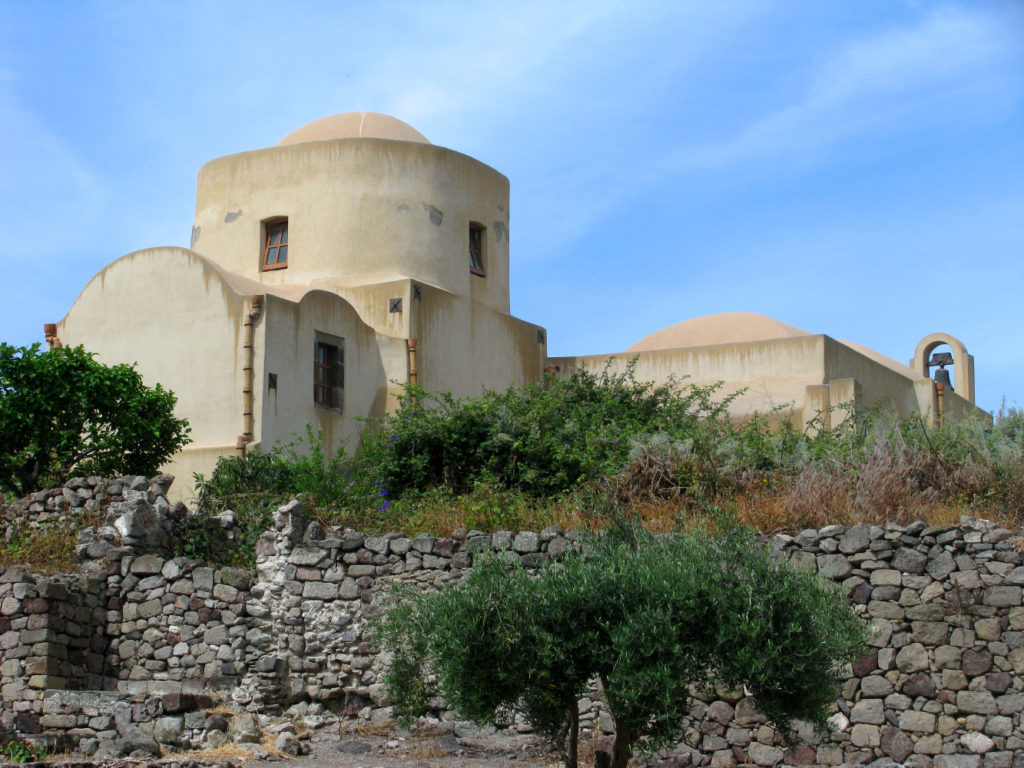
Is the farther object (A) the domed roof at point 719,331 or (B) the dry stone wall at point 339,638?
(A) the domed roof at point 719,331

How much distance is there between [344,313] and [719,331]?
941cm

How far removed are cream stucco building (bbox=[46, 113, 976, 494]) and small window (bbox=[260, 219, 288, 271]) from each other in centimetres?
3

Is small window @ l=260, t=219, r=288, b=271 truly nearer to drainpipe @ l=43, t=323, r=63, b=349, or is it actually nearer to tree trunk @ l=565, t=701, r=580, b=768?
drainpipe @ l=43, t=323, r=63, b=349

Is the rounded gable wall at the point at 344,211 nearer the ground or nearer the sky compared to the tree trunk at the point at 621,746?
nearer the sky

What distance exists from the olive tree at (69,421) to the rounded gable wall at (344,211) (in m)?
5.39

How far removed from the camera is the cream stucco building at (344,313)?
18.1 metres

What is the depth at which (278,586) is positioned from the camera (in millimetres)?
12961

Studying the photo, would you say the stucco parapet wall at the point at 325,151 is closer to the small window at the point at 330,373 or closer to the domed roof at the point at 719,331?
the small window at the point at 330,373

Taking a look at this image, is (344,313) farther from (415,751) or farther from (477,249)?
(415,751)

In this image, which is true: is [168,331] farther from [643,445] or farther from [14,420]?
[643,445]

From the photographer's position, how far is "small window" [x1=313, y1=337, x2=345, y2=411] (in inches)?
744

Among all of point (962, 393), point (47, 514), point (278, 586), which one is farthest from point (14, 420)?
point (962, 393)

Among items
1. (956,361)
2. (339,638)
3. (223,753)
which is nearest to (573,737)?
(223,753)

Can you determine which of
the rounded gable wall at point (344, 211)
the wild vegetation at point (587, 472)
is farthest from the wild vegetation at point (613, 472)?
the rounded gable wall at point (344, 211)
